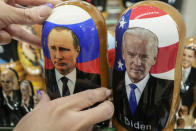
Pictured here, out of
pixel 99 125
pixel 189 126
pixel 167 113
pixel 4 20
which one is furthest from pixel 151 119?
pixel 4 20

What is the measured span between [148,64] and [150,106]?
0.14m

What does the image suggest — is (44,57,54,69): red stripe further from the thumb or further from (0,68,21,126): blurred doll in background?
(0,68,21,126): blurred doll in background

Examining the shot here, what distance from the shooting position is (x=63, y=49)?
0.62 meters

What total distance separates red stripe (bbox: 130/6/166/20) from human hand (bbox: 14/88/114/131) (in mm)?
274

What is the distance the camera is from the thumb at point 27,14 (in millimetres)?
644

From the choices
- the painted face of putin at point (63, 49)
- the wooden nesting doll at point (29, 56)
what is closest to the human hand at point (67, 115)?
the painted face of putin at point (63, 49)

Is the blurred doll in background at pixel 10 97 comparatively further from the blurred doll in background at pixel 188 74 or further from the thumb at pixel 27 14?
the blurred doll in background at pixel 188 74

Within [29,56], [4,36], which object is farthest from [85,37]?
[29,56]

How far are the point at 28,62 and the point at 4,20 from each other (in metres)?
0.49

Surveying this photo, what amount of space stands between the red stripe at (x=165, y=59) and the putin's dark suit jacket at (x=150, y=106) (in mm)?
30

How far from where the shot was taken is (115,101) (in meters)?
0.70

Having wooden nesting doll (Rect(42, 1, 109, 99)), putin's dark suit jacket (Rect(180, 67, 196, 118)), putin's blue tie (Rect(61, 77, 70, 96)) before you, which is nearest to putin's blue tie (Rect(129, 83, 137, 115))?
wooden nesting doll (Rect(42, 1, 109, 99))

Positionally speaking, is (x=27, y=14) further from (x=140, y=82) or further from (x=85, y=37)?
(x=140, y=82)

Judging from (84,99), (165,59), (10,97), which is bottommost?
(10,97)
